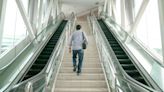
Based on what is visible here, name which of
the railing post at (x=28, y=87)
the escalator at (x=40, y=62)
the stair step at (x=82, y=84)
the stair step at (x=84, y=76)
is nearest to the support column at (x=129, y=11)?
the escalator at (x=40, y=62)

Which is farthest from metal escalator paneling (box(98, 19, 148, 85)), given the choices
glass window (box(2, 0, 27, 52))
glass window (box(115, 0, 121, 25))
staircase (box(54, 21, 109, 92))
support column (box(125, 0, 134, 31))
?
glass window (box(2, 0, 27, 52))

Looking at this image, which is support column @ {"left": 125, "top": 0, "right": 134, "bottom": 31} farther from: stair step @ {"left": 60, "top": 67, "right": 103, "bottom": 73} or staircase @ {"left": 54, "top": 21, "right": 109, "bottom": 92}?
stair step @ {"left": 60, "top": 67, "right": 103, "bottom": 73}

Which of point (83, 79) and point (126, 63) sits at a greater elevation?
point (126, 63)

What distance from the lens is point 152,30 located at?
26.4ft

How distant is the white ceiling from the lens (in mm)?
21594

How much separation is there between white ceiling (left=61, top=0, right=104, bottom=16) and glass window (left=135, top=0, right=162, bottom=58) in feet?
42.5

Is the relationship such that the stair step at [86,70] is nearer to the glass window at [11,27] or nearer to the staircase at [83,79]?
the staircase at [83,79]

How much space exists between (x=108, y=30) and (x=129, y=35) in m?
3.55

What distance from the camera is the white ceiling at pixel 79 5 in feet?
70.8

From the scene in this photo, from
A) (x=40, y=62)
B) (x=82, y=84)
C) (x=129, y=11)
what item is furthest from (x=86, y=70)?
(x=129, y=11)

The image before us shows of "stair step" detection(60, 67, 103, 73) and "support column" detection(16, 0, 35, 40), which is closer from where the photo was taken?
"stair step" detection(60, 67, 103, 73)

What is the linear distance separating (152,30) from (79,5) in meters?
15.5

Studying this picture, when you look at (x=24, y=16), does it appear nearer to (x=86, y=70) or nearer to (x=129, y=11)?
(x=86, y=70)

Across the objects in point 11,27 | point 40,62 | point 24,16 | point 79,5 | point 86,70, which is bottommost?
point 86,70
